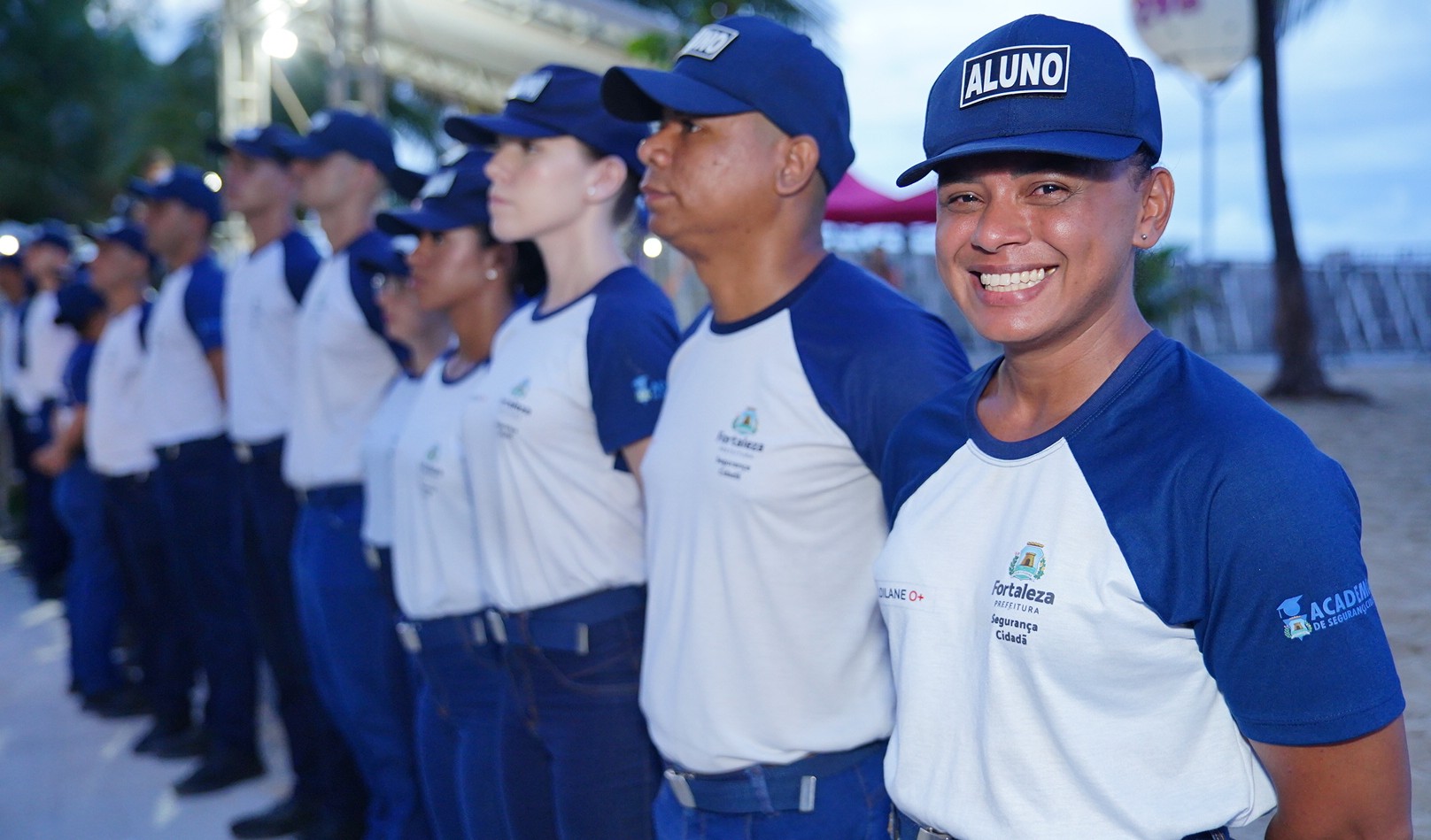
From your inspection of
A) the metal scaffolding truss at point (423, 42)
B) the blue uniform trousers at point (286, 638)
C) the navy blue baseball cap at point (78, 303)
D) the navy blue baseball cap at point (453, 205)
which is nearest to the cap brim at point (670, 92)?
the navy blue baseball cap at point (453, 205)

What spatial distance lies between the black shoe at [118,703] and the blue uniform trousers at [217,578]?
4.21 feet

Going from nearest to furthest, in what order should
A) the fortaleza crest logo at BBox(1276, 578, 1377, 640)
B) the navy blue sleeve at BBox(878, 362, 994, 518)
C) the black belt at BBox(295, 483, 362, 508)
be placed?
the fortaleza crest logo at BBox(1276, 578, 1377, 640) < the navy blue sleeve at BBox(878, 362, 994, 518) < the black belt at BBox(295, 483, 362, 508)

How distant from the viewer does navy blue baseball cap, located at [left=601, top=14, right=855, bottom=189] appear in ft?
7.76

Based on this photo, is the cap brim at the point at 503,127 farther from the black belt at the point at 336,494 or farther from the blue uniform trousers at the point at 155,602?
the blue uniform trousers at the point at 155,602

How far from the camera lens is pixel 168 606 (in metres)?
5.84

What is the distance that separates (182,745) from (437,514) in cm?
315

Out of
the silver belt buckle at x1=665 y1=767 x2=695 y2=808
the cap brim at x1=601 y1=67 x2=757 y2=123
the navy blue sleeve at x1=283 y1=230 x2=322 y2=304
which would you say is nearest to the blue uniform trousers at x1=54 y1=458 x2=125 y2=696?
the navy blue sleeve at x1=283 y1=230 x2=322 y2=304

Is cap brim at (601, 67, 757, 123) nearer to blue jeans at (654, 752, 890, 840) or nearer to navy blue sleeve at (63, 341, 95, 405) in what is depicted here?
blue jeans at (654, 752, 890, 840)

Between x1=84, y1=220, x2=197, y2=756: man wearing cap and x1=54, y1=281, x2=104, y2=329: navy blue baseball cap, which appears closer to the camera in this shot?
x1=84, y1=220, x2=197, y2=756: man wearing cap

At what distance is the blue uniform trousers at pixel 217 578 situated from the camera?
5.14 metres

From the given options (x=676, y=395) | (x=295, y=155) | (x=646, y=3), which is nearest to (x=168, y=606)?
(x=295, y=155)

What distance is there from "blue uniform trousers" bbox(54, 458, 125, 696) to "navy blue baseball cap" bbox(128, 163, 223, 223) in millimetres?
→ 1664

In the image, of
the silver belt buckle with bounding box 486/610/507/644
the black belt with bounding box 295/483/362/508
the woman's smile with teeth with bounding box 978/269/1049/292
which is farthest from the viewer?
the black belt with bounding box 295/483/362/508

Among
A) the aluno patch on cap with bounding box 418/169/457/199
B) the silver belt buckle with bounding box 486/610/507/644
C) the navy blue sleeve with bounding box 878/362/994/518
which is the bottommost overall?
the silver belt buckle with bounding box 486/610/507/644
